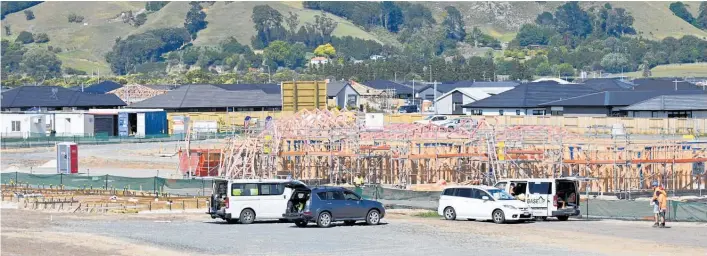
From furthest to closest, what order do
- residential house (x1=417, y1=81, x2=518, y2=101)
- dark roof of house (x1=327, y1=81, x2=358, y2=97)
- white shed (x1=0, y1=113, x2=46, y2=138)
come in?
1. residential house (x1=417, y1=81, x2=518, y2=101)
2. dark roof of house (x1=327, y1=81, x2=358, y2=97)
3. white shed (x1=0, y1=113, x2=46, y2=138)

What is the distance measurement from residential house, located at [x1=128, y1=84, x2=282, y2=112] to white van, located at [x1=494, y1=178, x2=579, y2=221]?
72272mm

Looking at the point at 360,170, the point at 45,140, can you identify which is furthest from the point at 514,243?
the point at 45,140

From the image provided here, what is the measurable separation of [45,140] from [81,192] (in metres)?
33.2

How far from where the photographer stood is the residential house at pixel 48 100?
107688 millimetres

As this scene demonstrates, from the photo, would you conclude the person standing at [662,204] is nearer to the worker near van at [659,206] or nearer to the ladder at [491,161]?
the worker near van at [659,206]

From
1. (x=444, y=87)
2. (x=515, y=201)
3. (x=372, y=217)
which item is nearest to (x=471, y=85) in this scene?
(x=444, y=87)

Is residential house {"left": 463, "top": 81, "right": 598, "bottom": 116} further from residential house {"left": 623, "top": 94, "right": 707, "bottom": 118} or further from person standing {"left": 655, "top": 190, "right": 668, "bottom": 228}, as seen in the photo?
person standing {"left": 655, "top": 190, "right": 668, "bottom": 228}

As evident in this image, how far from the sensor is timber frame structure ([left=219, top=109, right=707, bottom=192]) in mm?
56156

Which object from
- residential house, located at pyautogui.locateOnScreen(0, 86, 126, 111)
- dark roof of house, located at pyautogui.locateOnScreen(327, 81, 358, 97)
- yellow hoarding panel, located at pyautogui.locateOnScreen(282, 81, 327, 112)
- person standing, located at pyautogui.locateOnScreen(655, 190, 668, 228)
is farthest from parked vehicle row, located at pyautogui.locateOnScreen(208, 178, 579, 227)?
dark roof of house, located at pyautogui.locateOnScreen(327, 81, 358, 97)

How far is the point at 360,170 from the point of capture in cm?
6134

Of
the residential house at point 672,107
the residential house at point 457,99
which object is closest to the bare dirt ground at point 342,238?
the residential house at point 672,107

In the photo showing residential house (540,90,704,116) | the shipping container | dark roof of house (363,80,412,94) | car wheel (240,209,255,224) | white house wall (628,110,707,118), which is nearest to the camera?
car wheel (240,209,255,224)

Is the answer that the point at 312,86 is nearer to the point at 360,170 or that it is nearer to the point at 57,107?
the point at 360,170

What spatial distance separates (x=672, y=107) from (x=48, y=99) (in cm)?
5236
